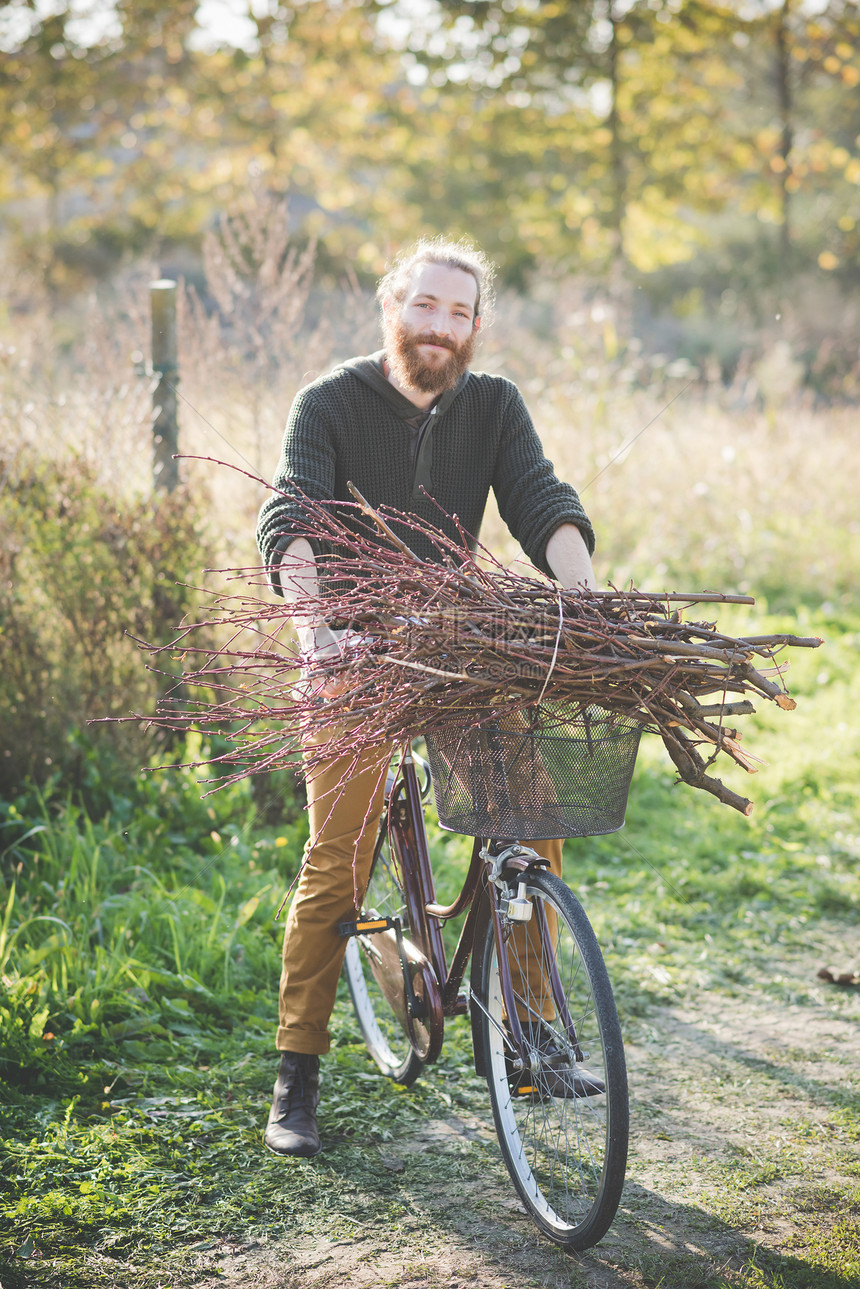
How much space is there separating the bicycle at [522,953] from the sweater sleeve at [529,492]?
70 cm

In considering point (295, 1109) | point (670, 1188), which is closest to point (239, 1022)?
point (295, 1109)

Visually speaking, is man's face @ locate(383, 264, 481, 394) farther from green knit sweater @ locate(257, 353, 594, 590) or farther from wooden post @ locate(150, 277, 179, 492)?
wooden post @ locate(150, 277, 179, 492)

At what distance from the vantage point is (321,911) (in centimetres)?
293

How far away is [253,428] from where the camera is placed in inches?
220

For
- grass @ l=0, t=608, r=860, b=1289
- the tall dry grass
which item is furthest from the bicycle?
the tall dry grass

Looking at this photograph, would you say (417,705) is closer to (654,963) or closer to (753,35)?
(654,963)

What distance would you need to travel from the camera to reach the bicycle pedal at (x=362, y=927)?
2.93 m

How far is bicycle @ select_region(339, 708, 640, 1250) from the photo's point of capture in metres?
2.26

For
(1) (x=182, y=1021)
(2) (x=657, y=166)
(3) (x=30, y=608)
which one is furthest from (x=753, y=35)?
(1) (x=182, y=1021)

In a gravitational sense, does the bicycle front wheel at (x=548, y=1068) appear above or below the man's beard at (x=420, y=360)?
below

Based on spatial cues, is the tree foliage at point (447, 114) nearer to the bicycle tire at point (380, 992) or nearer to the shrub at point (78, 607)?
the shrub at point (78, 607)

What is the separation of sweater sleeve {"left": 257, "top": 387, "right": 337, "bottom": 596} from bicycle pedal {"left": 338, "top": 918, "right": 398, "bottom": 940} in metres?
0.89

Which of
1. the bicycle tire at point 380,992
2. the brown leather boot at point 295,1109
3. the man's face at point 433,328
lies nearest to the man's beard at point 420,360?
the man's face at point 433,328

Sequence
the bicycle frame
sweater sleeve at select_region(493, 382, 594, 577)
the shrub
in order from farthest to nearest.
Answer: the shrub < sweater sleeve at select_region(493, 382, 594, 577) < the bicycle frame
